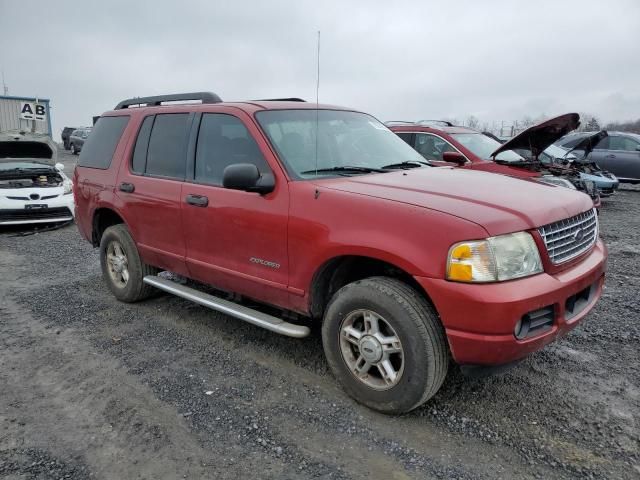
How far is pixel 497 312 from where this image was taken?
8.41 feet

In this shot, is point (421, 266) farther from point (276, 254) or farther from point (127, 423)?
point (127, 423)

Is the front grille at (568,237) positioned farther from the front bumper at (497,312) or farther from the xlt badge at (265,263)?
the xlt badge at (265,263)

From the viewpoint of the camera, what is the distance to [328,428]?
2977mm

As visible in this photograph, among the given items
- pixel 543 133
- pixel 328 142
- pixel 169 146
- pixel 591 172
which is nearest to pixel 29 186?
pixel 169 146

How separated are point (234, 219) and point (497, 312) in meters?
1.95

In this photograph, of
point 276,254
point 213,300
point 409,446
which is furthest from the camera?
point 213,300

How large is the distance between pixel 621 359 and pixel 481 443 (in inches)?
66.0

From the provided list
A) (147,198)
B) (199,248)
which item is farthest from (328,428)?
(147,198)

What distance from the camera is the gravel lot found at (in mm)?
2650

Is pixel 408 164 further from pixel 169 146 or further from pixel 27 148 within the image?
pixel 27 148

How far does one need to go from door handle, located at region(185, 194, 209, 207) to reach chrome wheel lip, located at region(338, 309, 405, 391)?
1.49 meters

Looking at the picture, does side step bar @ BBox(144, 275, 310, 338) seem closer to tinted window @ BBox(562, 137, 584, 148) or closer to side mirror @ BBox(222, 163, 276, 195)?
side mirror @ BBox(222, 163, 276, 195)

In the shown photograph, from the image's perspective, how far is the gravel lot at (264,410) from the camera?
2.65m

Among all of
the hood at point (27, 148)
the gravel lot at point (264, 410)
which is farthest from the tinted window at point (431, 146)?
the hood at point (27, 148)
